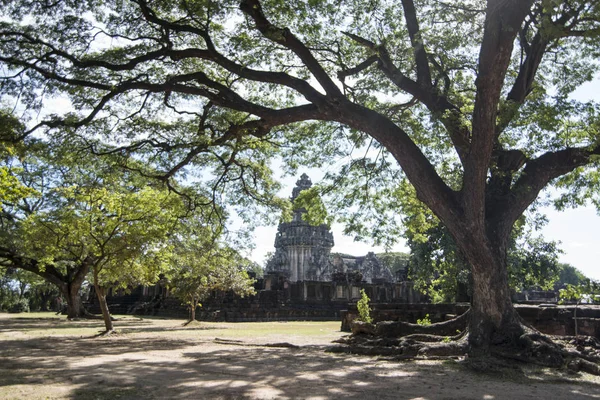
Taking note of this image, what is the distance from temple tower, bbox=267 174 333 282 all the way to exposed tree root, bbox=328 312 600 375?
32531 millimetres

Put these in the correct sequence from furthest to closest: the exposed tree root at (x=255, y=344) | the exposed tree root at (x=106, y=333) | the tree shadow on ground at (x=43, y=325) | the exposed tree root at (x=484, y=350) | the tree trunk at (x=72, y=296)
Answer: the tree trunk at (x=72, y=296) → the tree shadow on ground at (x=43, y=325) → the exposed tree root at (x=106, y=333) → the exposed tree root at (x=255, y=344) → the exposed tree root at (x=484, y=350)

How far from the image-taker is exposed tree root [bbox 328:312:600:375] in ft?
23.3

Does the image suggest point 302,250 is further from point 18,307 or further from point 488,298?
point 488,298

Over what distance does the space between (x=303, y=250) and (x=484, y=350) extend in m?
36.3

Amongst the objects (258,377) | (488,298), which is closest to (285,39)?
(488,298)

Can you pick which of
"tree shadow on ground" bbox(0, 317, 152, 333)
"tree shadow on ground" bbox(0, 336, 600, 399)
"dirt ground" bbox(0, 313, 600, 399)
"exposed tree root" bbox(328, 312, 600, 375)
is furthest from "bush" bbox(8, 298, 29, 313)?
"exposed tree root" bbox(328, 312, 600, 375)

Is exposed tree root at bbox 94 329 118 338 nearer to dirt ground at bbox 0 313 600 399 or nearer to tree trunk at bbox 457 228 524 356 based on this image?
dirt ground at bbox 0 313 600 399

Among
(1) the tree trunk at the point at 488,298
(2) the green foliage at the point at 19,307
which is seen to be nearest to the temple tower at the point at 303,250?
(2) the green foliage at the point at 19,307

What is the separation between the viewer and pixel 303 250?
43.8 metres

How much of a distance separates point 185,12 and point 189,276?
11561 mm

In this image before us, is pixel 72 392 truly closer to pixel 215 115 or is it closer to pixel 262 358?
pixel 262 358

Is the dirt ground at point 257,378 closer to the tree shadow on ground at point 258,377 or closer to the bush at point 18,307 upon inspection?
the tree shadow on ground at point 258,377

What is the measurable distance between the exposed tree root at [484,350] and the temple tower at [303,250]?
107ft

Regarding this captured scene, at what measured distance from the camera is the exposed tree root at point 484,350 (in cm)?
709
